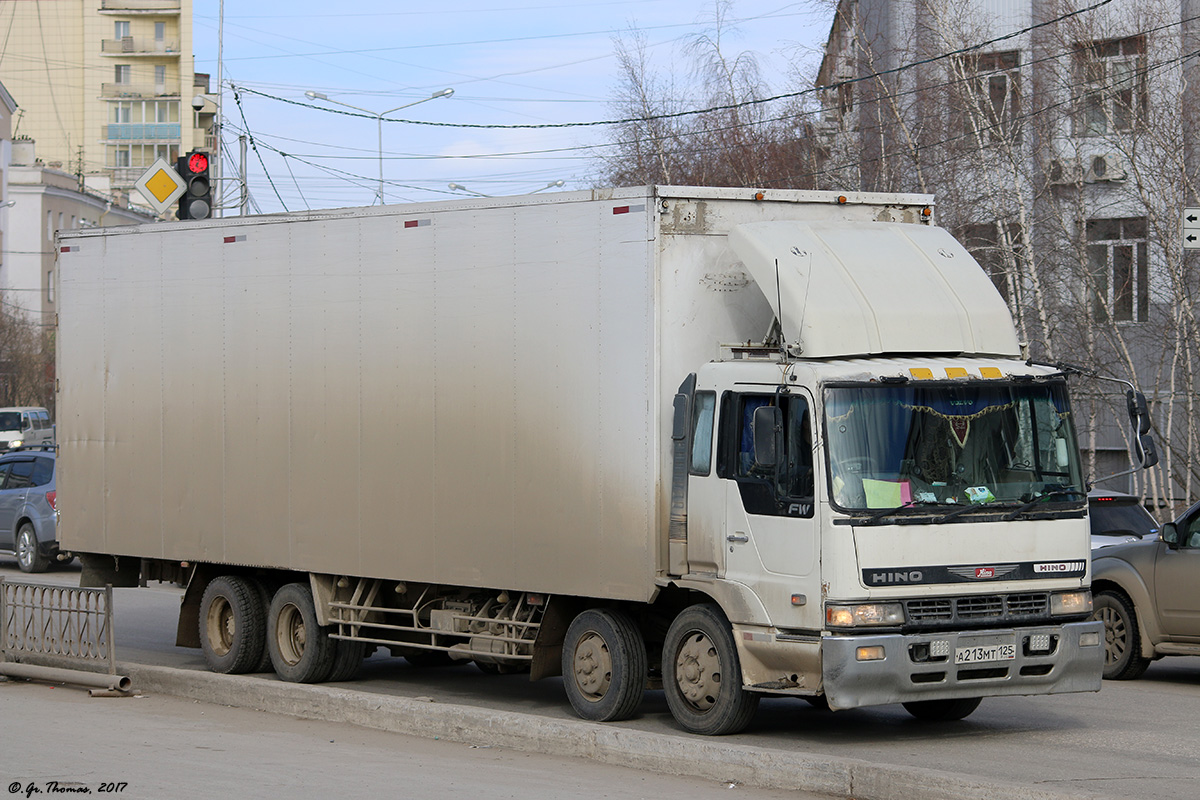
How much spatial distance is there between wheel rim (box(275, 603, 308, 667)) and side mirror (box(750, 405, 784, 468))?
5169mm

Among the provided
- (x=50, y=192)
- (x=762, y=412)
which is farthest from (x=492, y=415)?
(x=50, y=192)

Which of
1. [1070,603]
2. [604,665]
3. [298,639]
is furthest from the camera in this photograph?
[298,639]

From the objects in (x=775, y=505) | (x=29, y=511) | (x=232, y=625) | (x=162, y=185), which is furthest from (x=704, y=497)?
(x=29, y=511)

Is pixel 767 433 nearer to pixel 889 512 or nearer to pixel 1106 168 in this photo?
pixel 889 512

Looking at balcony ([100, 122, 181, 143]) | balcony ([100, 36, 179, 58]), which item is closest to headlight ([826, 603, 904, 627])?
balcony ([100, 122, 181, 143])

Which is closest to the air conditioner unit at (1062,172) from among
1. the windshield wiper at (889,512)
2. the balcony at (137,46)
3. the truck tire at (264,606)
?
the truck tire at (264,606)

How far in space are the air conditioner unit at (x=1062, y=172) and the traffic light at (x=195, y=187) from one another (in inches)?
515

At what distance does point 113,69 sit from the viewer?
9944 centimetres

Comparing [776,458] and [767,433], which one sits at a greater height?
[767,433]

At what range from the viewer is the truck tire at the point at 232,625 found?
13.3 meters

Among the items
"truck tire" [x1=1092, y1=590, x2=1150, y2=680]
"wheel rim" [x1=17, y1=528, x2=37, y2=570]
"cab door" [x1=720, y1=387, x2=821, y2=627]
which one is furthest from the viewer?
"wheel rim" [x1=17, y1=528, x2=37, y2=570]

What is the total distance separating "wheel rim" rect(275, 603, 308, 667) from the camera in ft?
42.6

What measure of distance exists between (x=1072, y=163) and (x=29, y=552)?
17724 millimetres

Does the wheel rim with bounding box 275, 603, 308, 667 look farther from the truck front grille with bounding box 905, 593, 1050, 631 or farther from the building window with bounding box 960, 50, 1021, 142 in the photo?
the building window with bounding box 960, 50, 1021, 142
